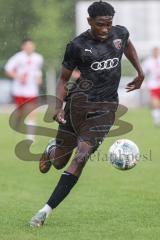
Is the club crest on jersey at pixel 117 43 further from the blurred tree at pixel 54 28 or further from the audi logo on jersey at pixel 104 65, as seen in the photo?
the blurred tree at pixel 54 28

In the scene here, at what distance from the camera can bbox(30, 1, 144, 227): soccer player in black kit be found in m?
8.28

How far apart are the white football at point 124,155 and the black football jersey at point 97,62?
558mm

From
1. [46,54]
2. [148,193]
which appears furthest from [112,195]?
[46,54]

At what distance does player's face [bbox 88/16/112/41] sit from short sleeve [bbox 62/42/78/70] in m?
0.28

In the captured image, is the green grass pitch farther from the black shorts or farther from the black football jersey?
the black football jersey

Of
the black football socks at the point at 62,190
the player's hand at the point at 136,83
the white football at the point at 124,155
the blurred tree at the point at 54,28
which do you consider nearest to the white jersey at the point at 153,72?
the blurred tree at the point at 54,28

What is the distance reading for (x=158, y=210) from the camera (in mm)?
9188

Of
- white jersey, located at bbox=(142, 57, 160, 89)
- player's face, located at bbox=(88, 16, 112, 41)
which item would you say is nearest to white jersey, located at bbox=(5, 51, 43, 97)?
white jersey, located at bbox=(142, 57, 160, 89)

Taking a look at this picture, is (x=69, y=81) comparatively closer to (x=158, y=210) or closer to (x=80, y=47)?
(x=80, y=47)

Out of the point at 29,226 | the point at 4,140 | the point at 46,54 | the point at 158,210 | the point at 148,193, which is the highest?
the point at 29,226

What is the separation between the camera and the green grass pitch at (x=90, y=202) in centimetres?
799

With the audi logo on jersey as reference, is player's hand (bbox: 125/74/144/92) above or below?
below

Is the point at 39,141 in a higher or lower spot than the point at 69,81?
lower

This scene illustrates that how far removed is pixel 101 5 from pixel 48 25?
3131 cm
